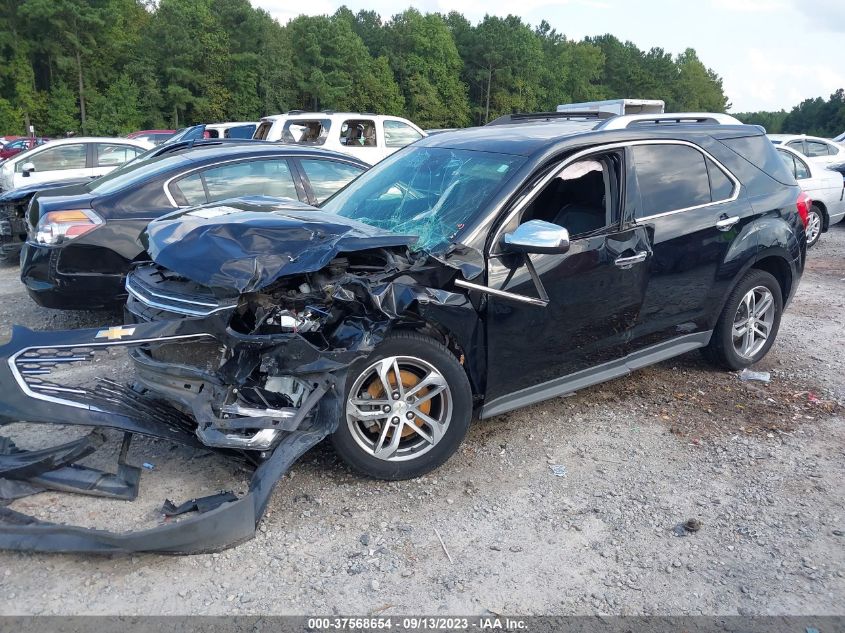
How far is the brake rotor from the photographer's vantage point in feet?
12.0

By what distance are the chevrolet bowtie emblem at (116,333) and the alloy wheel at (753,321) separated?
418cm

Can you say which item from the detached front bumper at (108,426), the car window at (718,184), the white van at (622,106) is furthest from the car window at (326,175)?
the white van at (622,106)

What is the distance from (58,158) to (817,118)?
6486cm

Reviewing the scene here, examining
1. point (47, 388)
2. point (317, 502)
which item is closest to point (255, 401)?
point (317, 502)

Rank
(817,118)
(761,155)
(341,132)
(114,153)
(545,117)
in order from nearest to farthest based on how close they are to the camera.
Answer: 1. (761,155)
2. (545,117)
3. (341,132)
4. (114,153)
5. (817,118)

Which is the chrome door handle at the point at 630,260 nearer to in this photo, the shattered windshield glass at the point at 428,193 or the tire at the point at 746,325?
the shattered windshield glass at the point at 428,193

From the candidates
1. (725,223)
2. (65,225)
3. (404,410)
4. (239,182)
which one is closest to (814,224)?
(725,223)

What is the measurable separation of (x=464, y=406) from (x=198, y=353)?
4.63ft

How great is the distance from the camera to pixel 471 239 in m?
3.84

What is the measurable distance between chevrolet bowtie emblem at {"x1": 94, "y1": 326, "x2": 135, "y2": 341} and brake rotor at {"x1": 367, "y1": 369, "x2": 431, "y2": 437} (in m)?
1.20

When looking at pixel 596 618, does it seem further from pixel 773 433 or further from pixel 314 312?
pixel 773 433

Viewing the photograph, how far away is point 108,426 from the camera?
→ 10.7ft

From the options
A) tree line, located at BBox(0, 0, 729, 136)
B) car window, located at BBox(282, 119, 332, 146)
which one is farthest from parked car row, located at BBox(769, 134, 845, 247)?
tree line, located at BBox(0, 0, 729, 136)

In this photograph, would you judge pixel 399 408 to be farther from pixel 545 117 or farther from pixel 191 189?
pixel 191 189
